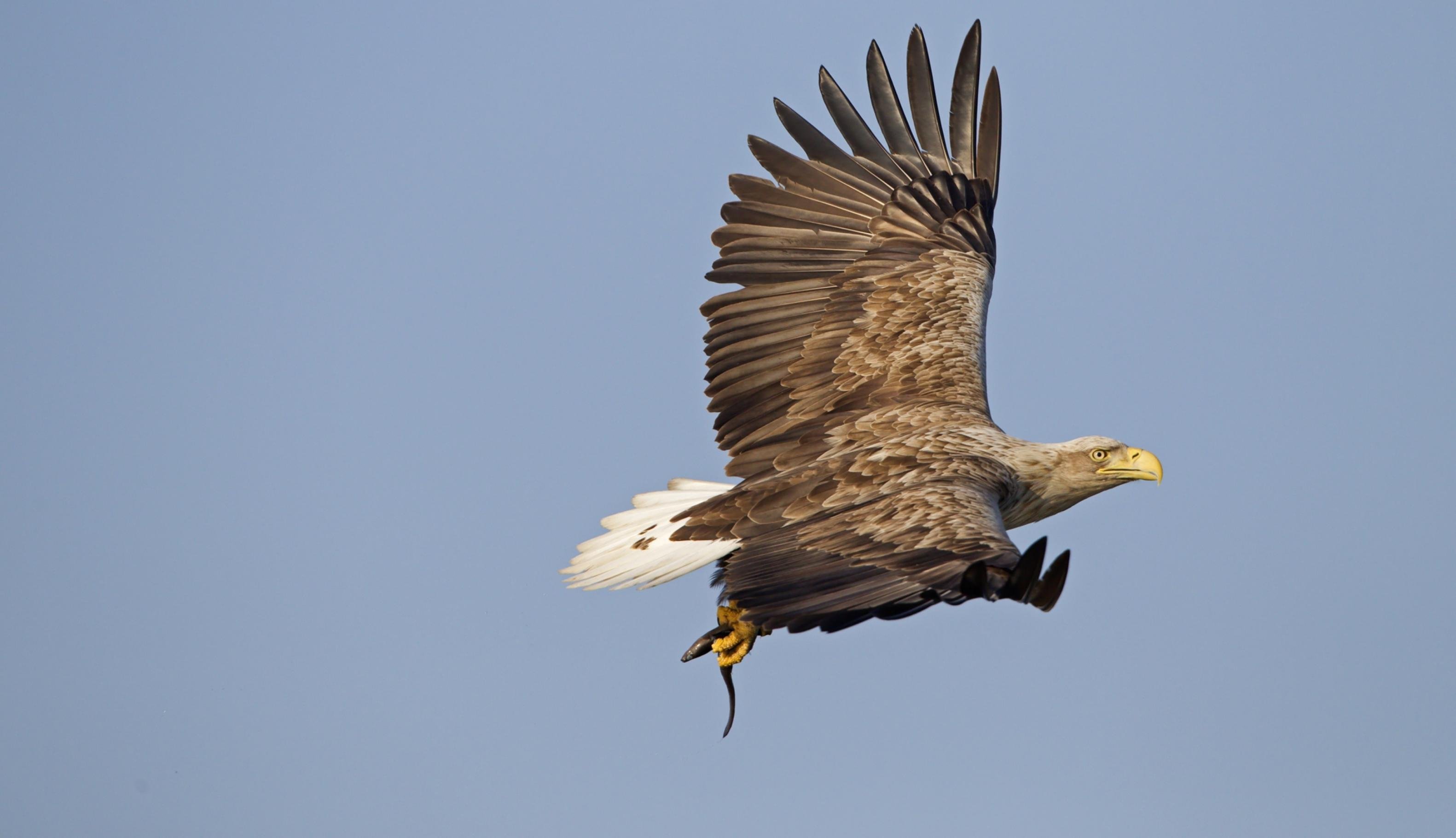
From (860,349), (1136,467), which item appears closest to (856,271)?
(860,349)

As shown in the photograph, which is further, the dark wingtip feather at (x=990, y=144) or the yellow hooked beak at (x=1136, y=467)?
the dark wingtip feather at (x=990, y=144)

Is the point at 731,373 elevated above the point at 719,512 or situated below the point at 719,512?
above

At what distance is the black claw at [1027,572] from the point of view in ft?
17.2

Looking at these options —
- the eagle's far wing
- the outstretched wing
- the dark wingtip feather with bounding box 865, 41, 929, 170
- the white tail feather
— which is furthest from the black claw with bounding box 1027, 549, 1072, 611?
the dark wingtip feather with bounding box 865, 41, 929, 170

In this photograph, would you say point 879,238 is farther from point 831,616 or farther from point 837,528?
point 831,616

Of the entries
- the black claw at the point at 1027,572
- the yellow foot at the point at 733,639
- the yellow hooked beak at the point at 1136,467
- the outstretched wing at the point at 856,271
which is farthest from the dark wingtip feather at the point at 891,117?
the black claw at the point at 1027,572

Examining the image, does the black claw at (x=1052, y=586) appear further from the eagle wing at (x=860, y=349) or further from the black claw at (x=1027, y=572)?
the eagle wing at (x=860, y=349)


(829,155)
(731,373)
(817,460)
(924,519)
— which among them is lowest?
(924,519)

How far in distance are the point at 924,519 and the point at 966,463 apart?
3.54ft

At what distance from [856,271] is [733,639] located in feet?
8.20

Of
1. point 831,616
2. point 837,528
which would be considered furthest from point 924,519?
point 831,616

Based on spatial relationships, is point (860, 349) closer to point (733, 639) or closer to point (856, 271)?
point (856, 271)

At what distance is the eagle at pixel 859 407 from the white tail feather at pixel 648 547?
0.01 metres

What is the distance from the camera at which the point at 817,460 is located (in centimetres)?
764
